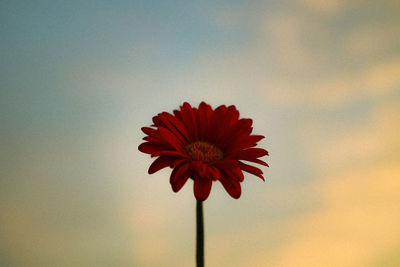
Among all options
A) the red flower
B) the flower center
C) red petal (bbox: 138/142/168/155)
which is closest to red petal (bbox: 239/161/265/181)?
the red flower

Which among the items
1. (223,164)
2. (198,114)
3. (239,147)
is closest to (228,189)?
(223,164)

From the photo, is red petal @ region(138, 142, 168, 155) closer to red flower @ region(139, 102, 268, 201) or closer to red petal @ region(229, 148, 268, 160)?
red flower @ region(139, 102, 268, 201)

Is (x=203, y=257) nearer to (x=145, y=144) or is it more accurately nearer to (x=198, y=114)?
(x=145, y=144)

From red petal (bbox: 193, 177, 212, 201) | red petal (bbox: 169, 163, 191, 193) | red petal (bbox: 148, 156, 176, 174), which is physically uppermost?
red petal (bbox: 148, 156, 176, 174)

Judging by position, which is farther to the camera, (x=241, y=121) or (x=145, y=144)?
(x=241, y=121)

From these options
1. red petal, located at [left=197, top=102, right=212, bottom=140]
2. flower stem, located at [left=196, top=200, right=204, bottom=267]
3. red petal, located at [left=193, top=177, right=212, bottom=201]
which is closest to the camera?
flower stem, located at [left=196, top=200, right=204, bottom=267]

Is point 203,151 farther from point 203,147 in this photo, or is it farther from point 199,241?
point 199,241

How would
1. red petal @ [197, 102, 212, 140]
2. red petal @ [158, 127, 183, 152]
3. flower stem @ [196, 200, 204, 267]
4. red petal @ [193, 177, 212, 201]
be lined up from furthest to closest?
red petal @ [197, 102, 212, 140] → red petal @ [158, 127, 183, 152] → red petal @ [193, 177, 212, 201] → flower stem @ [196, 200, 204, 267]

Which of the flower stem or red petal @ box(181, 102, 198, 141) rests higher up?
red petal @ box(181, 102, 198, 141)
